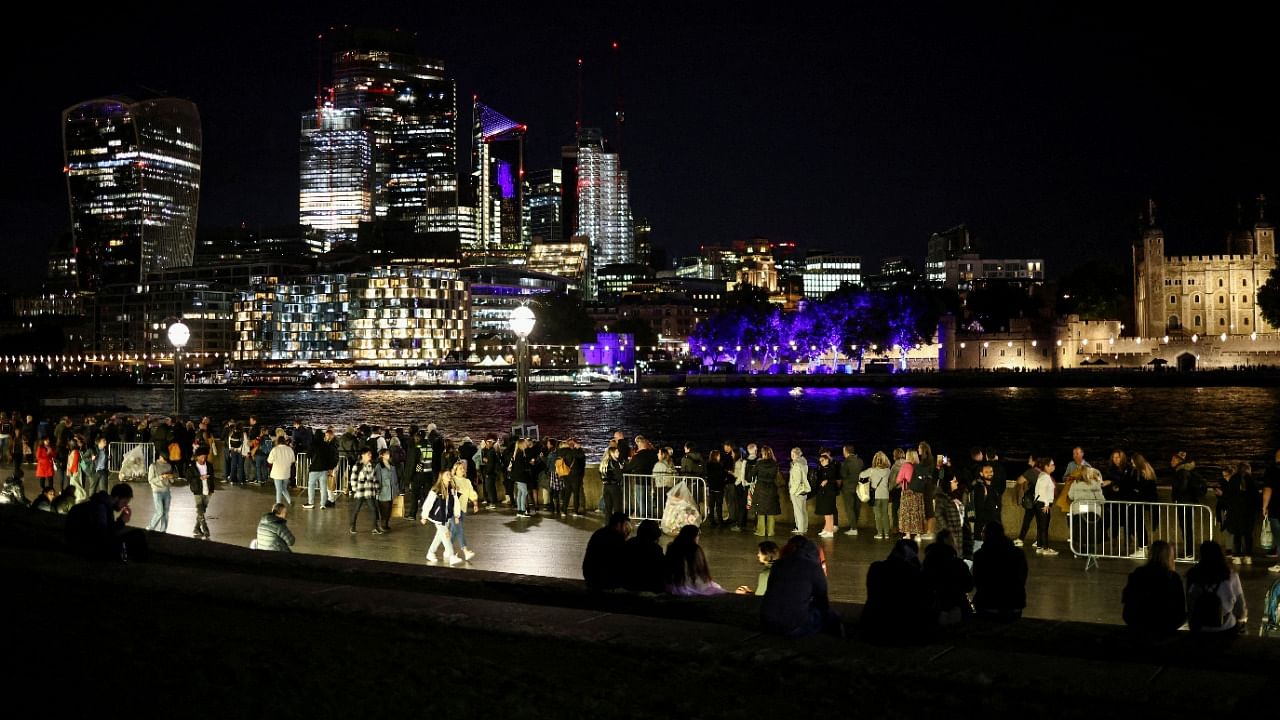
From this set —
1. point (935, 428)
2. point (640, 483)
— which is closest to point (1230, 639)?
point (640, 483)

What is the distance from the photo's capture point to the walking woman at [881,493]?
16.3m

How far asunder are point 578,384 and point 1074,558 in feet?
409

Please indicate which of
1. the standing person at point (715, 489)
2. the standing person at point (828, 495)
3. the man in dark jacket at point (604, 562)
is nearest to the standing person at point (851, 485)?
the standing person at point (828, 495)

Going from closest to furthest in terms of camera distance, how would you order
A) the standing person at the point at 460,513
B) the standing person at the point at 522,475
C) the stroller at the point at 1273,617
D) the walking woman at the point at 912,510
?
the stroller at the point at 1273,617
the standing person at the point at 460,513
the walking woman at the point at 912,510
the standing person at the point at 522,475

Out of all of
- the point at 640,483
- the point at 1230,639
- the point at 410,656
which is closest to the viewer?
the point at 1230,639

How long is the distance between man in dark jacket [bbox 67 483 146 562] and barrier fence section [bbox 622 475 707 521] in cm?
874

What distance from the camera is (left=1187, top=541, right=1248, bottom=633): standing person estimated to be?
8.26 meters

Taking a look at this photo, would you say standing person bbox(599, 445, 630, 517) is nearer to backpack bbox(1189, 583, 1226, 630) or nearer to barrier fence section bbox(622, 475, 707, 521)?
barrier fence section bbox(622, 475, 707, 521)

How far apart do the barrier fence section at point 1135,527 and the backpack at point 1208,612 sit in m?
5.96

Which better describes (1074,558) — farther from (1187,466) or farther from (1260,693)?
(1260,693)

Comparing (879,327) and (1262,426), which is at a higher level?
(879,327)

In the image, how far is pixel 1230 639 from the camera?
7.22m

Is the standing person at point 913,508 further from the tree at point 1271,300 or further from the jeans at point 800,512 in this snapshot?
the tree at point 1271,300

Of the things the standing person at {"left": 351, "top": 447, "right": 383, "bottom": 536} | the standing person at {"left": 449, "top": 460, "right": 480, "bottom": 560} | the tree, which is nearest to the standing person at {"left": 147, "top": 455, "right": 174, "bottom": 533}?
the standing person at {"left": 351, "top": 447, "right": 383, "bottom": 536}
